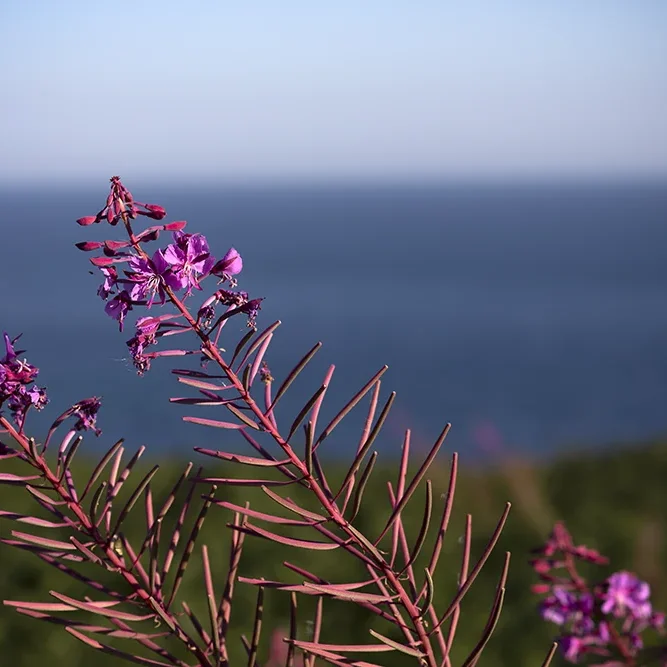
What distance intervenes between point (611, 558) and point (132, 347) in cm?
448

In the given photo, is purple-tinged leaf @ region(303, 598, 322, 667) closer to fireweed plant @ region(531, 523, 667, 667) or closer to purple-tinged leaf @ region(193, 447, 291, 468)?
purple-tinged leaf @ region(193, 447, 291, 468)

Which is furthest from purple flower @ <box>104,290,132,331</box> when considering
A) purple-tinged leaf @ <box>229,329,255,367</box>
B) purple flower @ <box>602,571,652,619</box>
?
purple flower @ <box>602,571,652,619</box>

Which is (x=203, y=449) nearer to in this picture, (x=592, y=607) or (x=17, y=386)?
(x=17, y=386)

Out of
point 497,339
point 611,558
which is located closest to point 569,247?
point 497,339

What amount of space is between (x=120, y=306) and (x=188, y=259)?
0.08 m

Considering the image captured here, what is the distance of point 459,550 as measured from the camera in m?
4.98

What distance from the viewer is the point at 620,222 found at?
229 feet

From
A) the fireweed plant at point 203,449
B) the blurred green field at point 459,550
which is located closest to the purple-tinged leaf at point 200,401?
the fireweed plant at point 203,449

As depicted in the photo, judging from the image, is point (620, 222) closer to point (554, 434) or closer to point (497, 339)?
point (497, 339)

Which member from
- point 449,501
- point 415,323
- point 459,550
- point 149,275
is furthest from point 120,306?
point 415,323

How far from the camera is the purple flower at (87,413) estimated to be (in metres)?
0.86

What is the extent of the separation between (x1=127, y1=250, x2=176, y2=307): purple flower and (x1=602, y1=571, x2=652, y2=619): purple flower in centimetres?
100

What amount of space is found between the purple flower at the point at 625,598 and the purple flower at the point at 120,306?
101 cm

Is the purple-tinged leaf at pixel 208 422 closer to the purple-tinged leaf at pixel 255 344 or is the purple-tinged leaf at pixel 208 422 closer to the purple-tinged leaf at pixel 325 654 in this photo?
the purple-tinged leaf at pixel 255 344
